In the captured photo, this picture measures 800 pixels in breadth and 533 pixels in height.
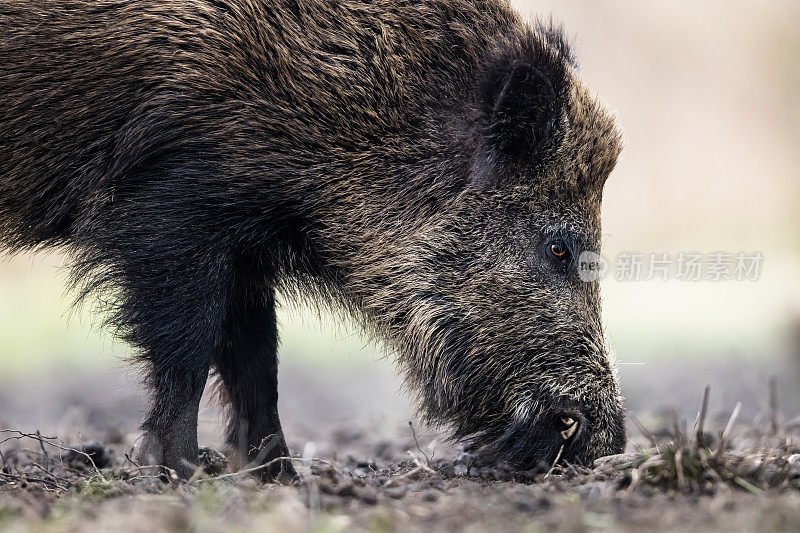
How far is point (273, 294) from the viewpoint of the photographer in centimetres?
525

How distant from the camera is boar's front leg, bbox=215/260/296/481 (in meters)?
5.23

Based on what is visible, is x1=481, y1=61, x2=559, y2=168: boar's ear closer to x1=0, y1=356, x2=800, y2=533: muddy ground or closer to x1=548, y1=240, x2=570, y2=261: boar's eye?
x1=548, y1=240, x2=570, y2=261: boar's eye

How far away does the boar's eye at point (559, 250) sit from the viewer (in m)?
4.94

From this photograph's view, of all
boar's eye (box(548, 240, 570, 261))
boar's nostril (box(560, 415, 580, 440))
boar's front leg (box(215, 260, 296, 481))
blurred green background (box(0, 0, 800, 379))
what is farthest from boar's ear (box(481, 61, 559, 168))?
blurred green background (box(0, 0, 800, 379))

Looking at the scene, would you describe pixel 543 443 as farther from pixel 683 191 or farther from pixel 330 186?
pixel 683 191

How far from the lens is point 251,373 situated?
209 inches

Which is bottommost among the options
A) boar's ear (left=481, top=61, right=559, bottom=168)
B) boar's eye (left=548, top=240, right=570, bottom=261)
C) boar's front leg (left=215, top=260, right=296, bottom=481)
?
boar's front leg (left=215, top=260, right=296, bottom=481)

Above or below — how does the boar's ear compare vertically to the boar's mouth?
above

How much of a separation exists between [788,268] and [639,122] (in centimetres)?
568

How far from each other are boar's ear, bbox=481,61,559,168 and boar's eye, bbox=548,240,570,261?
45 cm

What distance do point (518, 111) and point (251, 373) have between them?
79.6 inches

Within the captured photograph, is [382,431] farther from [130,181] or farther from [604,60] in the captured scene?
[604,60]

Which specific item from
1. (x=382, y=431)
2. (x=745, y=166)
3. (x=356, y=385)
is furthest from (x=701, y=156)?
(x=382, y=431)

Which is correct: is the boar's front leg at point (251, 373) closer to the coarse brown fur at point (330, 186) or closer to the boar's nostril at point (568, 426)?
the coarse brown fur at point (330, 186)
